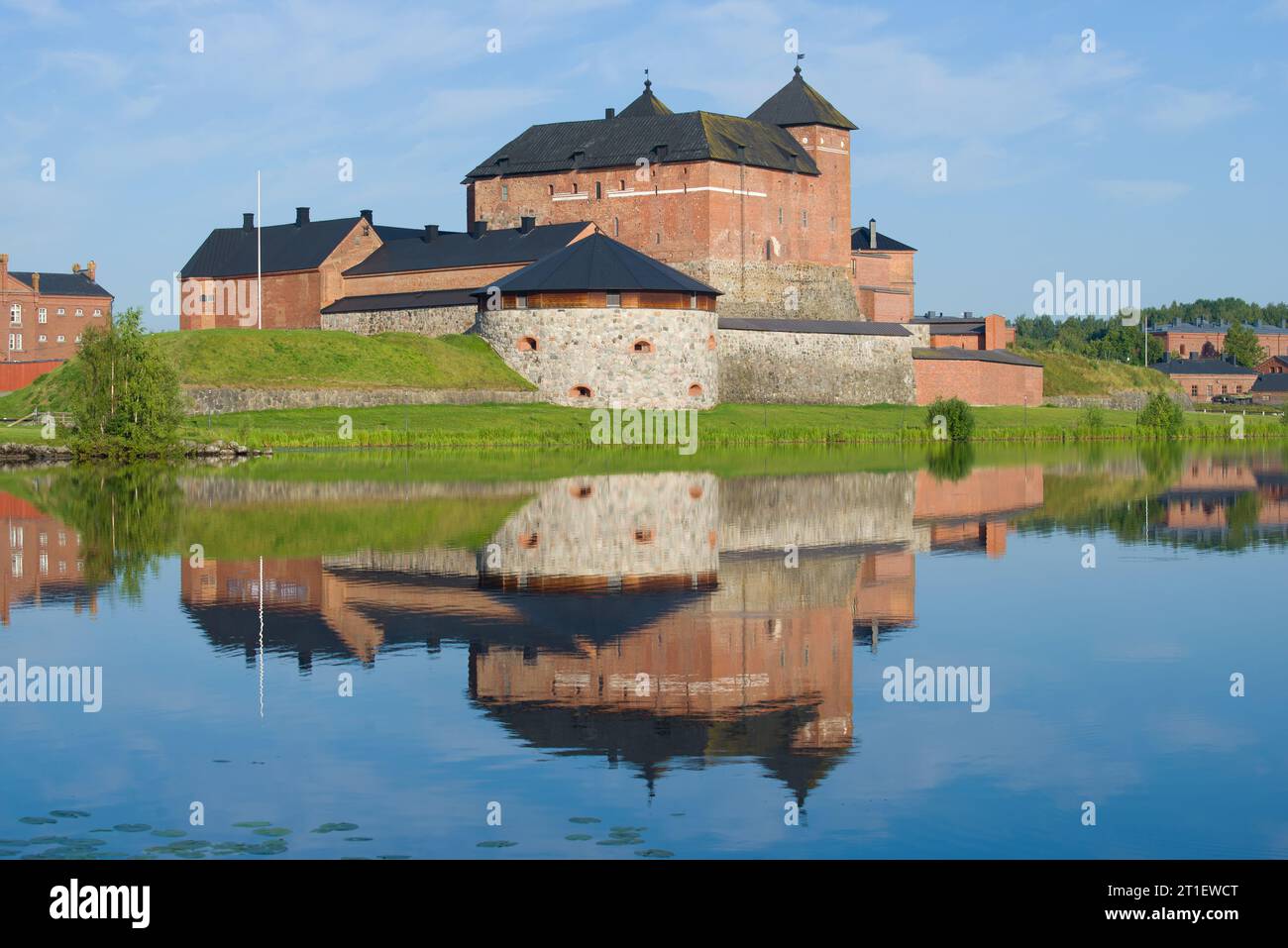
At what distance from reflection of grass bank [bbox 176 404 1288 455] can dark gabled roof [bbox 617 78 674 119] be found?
63.6 feet

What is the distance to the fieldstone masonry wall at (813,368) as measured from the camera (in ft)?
196

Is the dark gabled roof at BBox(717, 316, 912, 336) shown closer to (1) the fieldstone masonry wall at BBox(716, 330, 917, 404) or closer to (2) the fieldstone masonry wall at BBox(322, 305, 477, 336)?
(1) the fieldstone masonry wall at BBox(716, 330, 917, 404)

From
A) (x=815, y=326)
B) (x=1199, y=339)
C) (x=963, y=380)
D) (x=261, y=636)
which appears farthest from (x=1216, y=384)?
(x=261, y=636)

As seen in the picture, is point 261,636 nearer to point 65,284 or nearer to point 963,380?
point 963,380

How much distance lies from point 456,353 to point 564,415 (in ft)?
19.8

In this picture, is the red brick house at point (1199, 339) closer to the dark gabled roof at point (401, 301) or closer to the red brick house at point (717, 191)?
the red brick house at point (717, 191)

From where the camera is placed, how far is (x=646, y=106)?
2899 inches

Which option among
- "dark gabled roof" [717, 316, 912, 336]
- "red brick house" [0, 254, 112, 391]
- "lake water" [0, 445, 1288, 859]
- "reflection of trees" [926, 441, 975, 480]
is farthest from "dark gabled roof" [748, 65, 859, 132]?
"lake water" [0, 445, 1288, 859]

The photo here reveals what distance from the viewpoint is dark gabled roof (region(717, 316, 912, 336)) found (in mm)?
59969

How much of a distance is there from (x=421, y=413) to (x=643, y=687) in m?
37.5

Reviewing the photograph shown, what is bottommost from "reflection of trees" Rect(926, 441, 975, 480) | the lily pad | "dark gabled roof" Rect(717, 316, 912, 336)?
the lily pad
